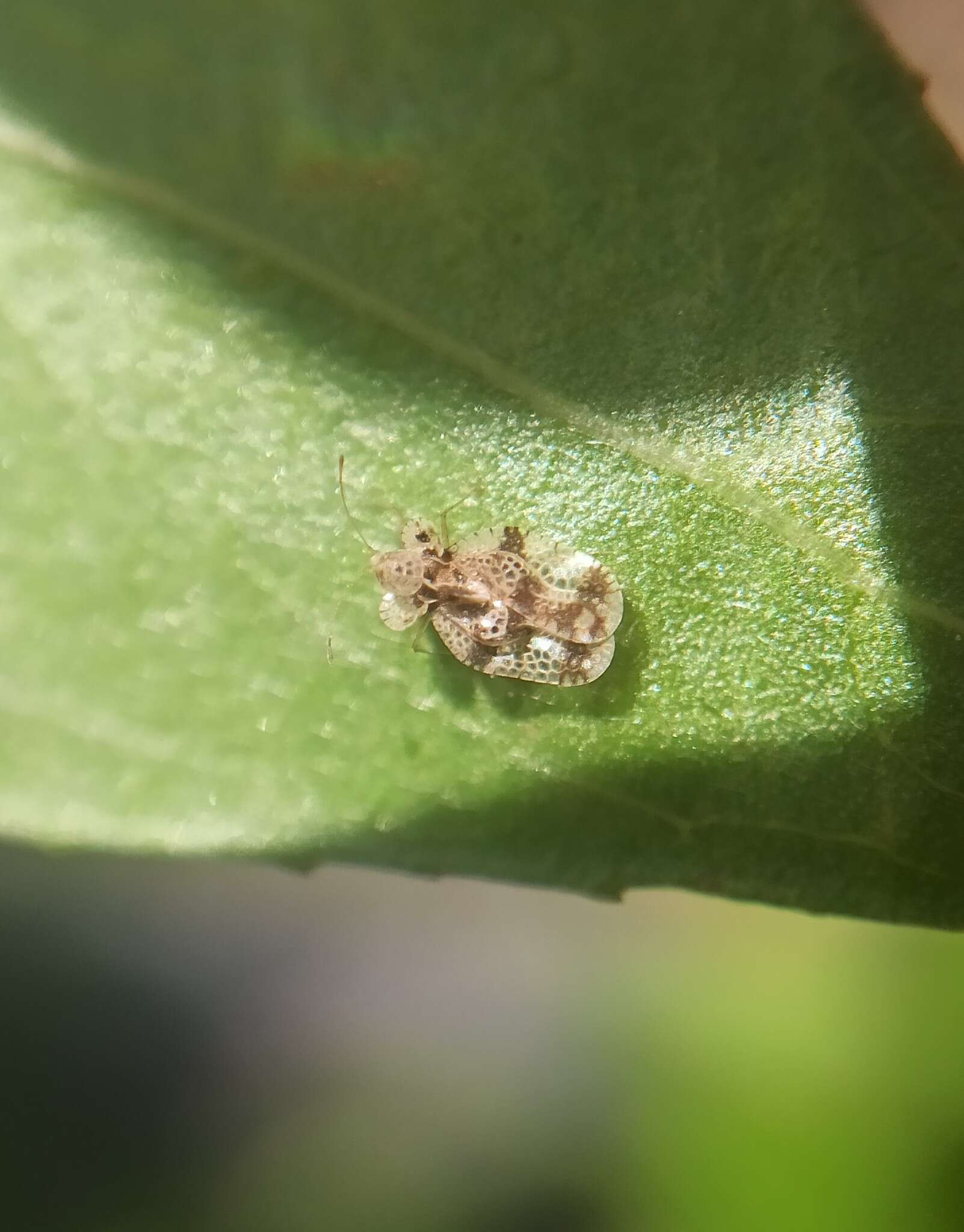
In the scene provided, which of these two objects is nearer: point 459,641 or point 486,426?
point 486,426

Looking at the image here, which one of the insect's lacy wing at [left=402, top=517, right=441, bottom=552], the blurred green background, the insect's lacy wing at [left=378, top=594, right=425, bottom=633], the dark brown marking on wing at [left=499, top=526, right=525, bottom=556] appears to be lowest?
the blurred green background

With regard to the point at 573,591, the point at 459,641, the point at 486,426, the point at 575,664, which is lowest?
the point at 459,641

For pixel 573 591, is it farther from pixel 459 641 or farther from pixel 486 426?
pixel 486 426

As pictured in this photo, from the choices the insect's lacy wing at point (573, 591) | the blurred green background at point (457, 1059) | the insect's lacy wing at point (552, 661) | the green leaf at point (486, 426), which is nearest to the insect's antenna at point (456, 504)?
the green leaf at point (486, 426)

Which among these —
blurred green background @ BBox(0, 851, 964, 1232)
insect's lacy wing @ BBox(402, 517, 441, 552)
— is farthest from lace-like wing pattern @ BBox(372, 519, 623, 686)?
blurred green background @ BBox(0, 851, 964, 1232)

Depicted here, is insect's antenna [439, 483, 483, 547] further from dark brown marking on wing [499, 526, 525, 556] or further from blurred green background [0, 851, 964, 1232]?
blurred green background [0, 851, 964, 1232]

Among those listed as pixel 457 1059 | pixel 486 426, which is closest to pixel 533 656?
pixel 486 426

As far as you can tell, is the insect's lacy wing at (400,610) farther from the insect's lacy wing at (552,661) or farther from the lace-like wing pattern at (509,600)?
the insect's lacy wing at (552,661)
